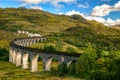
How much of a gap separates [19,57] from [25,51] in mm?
15012

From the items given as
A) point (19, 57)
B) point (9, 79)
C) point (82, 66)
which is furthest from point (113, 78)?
point (19, 57)

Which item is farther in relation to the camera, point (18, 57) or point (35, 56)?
point (18, 57)

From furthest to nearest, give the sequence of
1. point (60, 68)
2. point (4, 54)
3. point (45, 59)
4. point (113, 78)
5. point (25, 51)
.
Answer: point (4, 54), point (25, 51), point (45, 59), point (60, 68), point (113, 78)

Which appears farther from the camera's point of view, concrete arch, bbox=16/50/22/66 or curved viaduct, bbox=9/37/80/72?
concrete arch, bbox=16/50/22/66

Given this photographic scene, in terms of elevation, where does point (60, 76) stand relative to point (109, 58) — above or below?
below

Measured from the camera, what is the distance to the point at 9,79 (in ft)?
260

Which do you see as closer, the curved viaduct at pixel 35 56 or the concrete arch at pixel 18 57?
the curved viaduct at pixel 35 56

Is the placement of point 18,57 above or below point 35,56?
below

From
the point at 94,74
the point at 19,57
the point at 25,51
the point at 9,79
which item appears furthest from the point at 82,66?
the point at 19,57

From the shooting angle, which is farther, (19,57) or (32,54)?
(19,57)

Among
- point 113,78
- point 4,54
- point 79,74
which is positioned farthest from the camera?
point 4,54

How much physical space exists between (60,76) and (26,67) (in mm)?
40262

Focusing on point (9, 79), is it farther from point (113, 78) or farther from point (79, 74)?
point (113, 78)

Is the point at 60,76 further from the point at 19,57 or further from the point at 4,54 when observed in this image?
the point at 4,54
